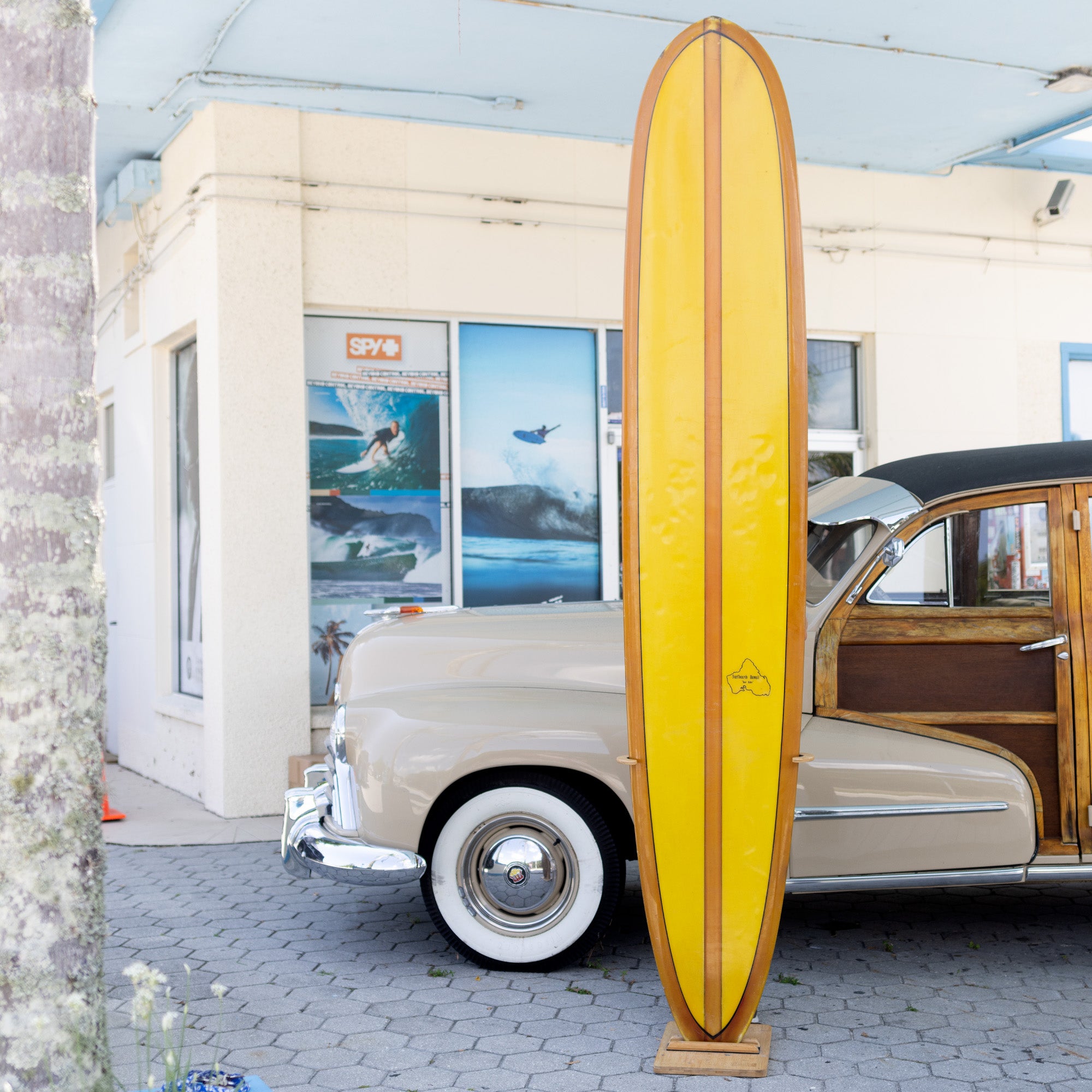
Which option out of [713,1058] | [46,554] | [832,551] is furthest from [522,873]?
[46,554]

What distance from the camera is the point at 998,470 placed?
4578 millimetres

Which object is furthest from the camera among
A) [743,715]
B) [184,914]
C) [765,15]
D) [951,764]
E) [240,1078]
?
[765,15]

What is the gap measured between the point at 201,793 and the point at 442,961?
372 cm

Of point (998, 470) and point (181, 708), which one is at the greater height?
point (998, 470)

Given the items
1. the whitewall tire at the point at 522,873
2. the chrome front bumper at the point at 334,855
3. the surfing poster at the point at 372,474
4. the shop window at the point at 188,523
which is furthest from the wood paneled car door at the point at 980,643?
the shop window at the point at 188,523

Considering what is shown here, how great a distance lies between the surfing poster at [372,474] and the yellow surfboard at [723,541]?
4294mm

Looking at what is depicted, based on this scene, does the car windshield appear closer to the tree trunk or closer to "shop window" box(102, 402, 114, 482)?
the tree trunk

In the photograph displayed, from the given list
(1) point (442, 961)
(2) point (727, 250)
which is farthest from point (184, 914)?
(2) point (727, 250)

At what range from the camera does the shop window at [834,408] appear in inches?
349

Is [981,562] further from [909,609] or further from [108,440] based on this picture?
[108,440]

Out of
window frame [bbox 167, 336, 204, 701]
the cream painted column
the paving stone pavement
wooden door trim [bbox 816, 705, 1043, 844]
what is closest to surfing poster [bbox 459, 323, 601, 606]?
the cream painted column

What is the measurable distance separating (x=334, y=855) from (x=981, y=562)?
260 centimetres

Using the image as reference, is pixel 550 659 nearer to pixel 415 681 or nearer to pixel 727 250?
pixel 415 681

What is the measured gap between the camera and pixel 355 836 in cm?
442
